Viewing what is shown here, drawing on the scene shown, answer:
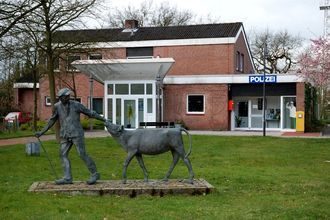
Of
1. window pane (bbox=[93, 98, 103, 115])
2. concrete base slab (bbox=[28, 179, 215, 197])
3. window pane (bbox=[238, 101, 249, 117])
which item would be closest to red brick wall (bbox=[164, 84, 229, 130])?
window pane (bbox=[238, 101, 249, 117])

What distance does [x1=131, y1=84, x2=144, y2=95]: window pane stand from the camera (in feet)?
126

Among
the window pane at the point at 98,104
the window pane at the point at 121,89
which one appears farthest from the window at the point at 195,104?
the window pane at the point at 98,104

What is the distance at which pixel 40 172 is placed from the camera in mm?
14586

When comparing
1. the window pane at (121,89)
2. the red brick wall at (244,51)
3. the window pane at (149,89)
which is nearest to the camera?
the window pane at (149,89)

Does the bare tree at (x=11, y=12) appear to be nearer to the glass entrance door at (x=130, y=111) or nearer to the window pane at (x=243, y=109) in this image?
the glass entrance door at (x=130, y=111)

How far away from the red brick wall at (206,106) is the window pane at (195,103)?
295 millimetres

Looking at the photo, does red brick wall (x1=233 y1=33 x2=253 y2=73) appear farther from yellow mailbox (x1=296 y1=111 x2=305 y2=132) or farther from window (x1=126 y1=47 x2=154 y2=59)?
yellow mailbox (x1=296 y1=111 x2=305 y2=132)

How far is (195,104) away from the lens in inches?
1561

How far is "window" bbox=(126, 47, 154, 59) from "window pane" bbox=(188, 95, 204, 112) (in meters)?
6.00

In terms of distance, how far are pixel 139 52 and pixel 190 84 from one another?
21.2ft

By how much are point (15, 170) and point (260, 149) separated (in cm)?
1125

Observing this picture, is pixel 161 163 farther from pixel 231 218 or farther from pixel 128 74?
pixel 128 74

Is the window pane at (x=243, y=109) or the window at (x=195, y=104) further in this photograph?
the window pane at (x=243, y=109)

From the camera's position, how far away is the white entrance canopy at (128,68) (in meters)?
35.7
